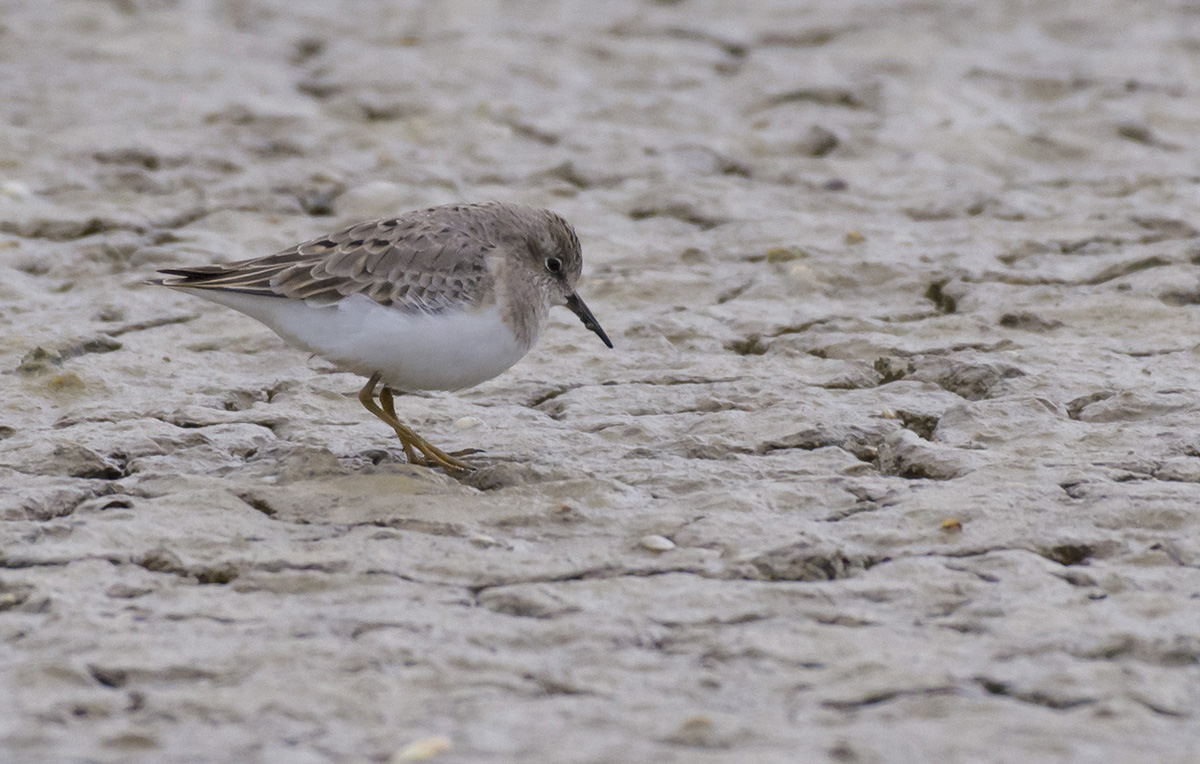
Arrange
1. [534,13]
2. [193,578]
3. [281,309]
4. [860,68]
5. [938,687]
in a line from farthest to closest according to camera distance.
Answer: [534,13] → [860,68] → [281,309] → [193,578] → [938,687]

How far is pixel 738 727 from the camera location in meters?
2.99

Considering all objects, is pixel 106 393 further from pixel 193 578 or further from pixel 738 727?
pixel 738 727

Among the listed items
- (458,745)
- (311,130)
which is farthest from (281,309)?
(311,130)

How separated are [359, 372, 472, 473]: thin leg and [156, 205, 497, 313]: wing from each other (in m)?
0.29

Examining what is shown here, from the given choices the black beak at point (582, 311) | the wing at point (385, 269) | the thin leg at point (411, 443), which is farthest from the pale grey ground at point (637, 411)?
the wing at point (385, 269)

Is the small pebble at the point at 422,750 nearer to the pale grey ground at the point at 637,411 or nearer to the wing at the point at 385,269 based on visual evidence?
the pale grey ground at the point at 637,411

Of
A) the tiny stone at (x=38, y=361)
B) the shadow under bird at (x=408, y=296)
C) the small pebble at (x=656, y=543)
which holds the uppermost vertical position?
the shadow under bird at (x=408, y=296)

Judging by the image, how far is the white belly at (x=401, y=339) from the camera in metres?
4.39

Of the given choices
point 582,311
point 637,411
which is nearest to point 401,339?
point 582,311

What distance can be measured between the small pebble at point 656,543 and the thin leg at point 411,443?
82 centimetres

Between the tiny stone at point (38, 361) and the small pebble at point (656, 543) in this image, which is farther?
the tiny stone at point (38, 361)

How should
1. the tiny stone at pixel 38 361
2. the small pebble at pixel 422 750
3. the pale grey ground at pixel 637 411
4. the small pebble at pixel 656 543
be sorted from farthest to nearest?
the tiny stone at pixel 38 361 → the small pebble at pixel 656 543 → the pale grey ground at pixel 637 411 → the small pebble at pixel 422 750

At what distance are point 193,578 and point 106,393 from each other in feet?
5.43

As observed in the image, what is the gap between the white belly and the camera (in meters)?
4.39
